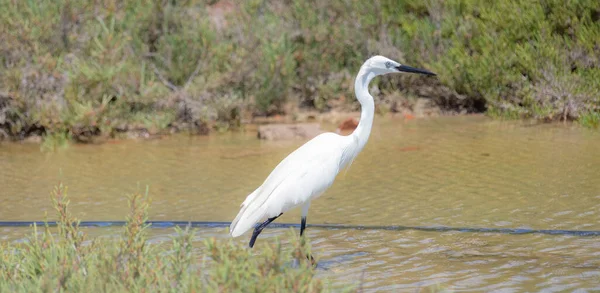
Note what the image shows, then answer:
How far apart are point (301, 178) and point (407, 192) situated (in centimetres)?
235

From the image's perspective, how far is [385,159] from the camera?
9859 millimetres

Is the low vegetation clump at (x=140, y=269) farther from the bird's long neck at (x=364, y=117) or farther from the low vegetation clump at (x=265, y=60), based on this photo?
the low vegetation clump at (x=265, y=60)

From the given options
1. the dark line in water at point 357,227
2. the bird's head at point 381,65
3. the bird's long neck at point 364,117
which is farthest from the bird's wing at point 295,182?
the dark line in water at point 357,227

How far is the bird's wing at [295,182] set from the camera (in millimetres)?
5770

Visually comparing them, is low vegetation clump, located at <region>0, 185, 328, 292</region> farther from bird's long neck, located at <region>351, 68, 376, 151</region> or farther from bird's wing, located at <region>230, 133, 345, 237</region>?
bird's long neck, located at <region>351, 68, 376, 151</region>

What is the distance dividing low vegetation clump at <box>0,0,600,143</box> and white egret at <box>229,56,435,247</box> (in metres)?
5.54

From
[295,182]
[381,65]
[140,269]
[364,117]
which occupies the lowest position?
[140,269]

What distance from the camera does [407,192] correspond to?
26.5 ft

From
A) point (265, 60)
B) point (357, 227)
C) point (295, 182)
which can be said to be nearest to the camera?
point (295, 182)

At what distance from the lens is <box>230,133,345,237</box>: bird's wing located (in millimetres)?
5770

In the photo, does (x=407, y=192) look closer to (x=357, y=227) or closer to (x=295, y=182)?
(x=357, y=227)

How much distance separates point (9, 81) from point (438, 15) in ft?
20.3

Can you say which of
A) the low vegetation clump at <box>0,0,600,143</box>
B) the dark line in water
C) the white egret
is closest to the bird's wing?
the white egret

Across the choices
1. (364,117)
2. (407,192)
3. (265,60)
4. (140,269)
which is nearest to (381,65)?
(364,117)
